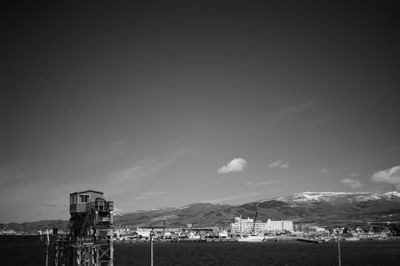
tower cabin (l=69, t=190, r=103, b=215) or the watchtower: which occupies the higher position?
tower cabin (l=69, t=190, r=103, b=215)

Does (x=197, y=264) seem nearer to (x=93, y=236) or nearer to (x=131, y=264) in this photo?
(x=131, y=264)

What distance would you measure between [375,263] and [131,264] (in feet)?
267

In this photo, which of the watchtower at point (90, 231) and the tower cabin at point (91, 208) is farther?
the tower cabin at point (91, 208)

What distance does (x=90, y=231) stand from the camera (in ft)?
248

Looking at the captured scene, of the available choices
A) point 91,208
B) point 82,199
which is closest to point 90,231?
point 91,208

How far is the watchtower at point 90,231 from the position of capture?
245 ft

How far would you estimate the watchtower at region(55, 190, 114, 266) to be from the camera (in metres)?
74.6

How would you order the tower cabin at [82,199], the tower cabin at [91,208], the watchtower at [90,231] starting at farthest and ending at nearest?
the tower cabin at [82,199] → the tower cabin at [91,208] → the watchtower at [90,231]

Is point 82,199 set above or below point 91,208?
above

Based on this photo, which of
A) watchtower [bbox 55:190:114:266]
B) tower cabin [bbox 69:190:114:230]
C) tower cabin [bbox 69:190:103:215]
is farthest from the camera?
tower cabin [bbox 69:190:103:215]

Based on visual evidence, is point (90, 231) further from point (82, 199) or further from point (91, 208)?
point (82, 199)

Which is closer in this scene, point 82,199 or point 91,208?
point 91,208

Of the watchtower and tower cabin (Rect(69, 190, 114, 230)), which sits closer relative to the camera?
the watchtower

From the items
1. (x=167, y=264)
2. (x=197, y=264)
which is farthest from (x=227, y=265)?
(x=167, y=264)
